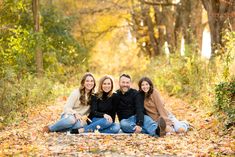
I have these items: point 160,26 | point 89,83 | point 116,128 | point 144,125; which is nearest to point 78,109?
point 89,83

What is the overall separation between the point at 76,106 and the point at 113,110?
2.71 feet

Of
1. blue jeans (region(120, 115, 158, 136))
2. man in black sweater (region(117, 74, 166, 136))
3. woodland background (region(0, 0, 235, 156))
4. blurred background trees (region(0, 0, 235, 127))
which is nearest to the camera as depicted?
blue jeans (region(120, 115, 158, 136))

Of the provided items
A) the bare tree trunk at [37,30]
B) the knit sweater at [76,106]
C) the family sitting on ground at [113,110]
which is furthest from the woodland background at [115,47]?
the knit sweater at [76,106]

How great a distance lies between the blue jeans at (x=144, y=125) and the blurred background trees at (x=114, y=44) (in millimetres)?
2020

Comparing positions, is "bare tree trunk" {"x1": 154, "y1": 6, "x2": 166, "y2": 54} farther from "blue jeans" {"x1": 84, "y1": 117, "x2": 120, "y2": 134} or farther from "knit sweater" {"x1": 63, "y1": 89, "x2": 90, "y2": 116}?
"blue jeans" {"x1": 84, "y1": 117, "x2": 120, "y2": 134}

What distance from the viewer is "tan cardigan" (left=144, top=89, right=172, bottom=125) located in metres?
A: 12.2

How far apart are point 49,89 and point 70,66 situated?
26.7 feet

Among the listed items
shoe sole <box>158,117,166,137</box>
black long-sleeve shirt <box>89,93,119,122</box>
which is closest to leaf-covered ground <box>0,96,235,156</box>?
shoe sole <box>158,117,166,137</box>

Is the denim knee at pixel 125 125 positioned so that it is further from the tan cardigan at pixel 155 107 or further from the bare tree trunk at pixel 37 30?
the bare tree trunk at pixel 37 30

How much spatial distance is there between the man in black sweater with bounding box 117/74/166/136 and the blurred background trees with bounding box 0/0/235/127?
2.10 metres

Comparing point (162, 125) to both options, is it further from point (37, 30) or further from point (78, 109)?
point (37, 30)

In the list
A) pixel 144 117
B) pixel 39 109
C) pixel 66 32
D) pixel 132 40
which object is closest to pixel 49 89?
pixel 39 109

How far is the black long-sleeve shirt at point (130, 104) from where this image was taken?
1206 centimetres

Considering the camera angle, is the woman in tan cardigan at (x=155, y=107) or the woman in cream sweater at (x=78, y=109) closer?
the woman in cream sweater at (x=78, y=109)
